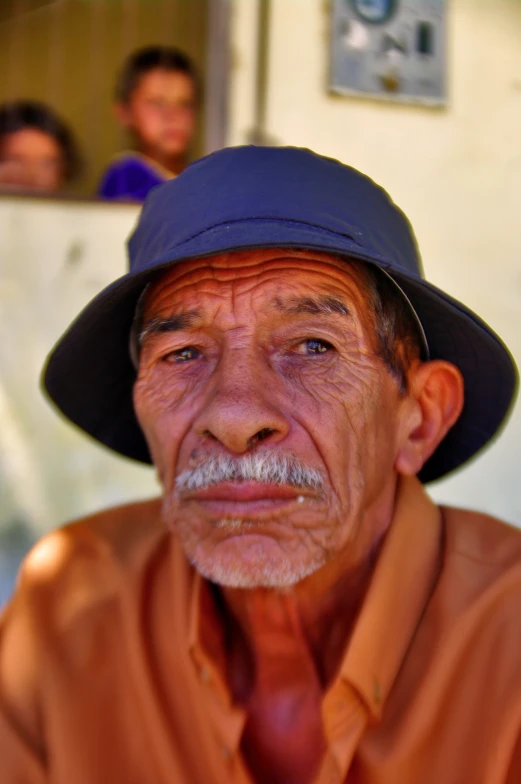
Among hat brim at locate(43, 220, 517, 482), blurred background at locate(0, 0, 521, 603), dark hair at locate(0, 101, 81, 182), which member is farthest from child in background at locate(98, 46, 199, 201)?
hat brim at locate(43, 220, 517, 482)

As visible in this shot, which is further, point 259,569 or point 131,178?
point 131,178

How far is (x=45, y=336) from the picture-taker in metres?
3.05

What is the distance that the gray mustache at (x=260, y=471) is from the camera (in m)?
1.41

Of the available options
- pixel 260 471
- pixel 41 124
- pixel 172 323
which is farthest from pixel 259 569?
pixel 41 124

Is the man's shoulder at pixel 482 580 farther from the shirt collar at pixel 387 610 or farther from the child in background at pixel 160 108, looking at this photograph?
the child in background at pixel 160 108

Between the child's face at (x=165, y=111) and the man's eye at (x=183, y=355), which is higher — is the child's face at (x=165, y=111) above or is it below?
above

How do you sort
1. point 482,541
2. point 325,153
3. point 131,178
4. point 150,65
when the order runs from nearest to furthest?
point 482,541 < point 325,153 < point 131,178 < point 150,65

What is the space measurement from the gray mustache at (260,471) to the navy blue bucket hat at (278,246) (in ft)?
1.35

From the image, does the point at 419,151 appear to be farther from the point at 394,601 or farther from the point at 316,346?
the point at 394,601

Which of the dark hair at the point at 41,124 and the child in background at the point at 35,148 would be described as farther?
the dark hair at the point at 41,124

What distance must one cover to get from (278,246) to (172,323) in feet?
1.12

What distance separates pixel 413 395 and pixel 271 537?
53 centimetres

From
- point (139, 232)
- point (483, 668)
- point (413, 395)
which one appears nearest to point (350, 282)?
point (413, 395)

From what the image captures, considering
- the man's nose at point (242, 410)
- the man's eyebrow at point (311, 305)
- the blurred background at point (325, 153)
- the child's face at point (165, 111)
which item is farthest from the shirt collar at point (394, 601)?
the child's face at point (165, 111)
